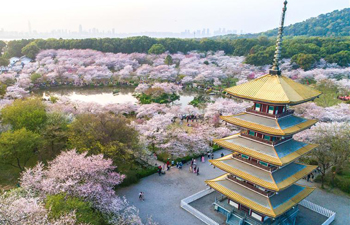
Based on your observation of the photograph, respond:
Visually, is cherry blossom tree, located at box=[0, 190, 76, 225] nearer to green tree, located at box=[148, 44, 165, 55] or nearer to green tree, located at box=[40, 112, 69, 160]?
green tree, located at box=[40, 112, 69, 160]

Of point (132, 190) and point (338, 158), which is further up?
point (338, 158)

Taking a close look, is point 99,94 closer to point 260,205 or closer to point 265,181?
point 260,205

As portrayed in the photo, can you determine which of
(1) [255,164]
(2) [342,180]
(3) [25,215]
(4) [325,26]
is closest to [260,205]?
(1) [255,164]

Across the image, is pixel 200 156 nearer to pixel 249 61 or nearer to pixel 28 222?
pixel 28 222

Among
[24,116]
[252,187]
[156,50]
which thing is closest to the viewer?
[252,187]

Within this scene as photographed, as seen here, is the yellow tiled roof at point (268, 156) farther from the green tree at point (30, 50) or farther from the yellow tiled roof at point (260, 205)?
the green tree at point (30, 50)

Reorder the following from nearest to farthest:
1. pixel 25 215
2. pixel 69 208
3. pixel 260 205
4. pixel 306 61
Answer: pixel 25 215 → pixel 69 208 → pixel 260 205 → pixel 306 61

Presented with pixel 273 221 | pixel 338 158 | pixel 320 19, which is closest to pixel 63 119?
pixel 273 221
